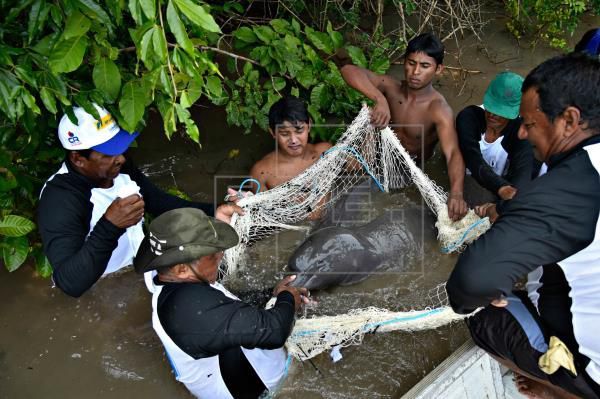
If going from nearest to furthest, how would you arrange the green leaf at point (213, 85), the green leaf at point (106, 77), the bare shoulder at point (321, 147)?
the green leaf at point (106, 77) → the green leaf at point (213, 85) → the bare shoulder at point (321, 147)

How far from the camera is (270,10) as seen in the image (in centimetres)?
490

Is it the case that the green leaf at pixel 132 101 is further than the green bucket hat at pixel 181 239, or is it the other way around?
the green leaf at pixel 132 101

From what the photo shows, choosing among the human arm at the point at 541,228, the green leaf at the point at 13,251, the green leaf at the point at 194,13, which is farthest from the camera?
the green leaf at the point at 13,251

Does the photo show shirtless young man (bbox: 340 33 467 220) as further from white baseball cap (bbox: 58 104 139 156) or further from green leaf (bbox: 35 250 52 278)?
green leaf (bbox: 35 250 52 278)

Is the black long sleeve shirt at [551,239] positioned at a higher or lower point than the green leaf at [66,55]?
lower

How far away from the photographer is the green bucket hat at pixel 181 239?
2051 millimetres

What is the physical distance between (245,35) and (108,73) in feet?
5.81

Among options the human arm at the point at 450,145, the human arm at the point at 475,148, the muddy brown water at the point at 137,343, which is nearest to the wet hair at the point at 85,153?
the muddy brown water at the point at 137,343

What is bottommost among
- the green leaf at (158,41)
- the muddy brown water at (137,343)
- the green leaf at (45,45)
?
the muddy brown water at (137,343)

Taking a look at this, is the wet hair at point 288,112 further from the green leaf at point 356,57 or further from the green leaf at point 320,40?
the green leaf at point 356,57

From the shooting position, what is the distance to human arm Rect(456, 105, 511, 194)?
134 inches

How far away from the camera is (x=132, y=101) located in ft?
7.65

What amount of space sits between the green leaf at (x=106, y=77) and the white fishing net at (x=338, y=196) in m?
1.09

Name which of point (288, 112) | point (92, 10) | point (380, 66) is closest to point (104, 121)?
point (92, 10)
